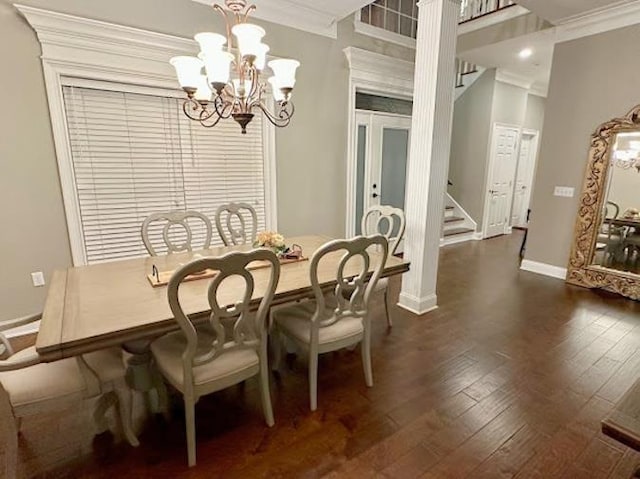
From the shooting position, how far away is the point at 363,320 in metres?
2.22

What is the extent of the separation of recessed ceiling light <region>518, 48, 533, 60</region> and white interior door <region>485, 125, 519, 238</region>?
1243mm

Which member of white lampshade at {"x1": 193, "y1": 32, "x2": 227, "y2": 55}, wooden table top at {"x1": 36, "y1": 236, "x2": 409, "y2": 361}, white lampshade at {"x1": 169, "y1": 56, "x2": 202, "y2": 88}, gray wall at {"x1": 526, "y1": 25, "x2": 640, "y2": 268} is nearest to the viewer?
wooden table top at {"x1": 36, "y1": 236, "x2": 409, "y2": 361}

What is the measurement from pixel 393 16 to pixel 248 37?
362 centimetres

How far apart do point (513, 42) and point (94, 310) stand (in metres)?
5.64

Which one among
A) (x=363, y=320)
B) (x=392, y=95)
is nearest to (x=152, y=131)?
(x=363, y=320)

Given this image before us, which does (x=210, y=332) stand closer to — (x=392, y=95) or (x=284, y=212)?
(x=284, y=212)

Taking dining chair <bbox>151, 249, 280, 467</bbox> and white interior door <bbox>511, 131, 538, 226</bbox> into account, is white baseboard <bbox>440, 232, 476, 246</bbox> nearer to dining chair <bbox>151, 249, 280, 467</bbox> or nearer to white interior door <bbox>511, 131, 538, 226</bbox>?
Result: white interior door <bbox>511, 131, 538, 226</bbox>

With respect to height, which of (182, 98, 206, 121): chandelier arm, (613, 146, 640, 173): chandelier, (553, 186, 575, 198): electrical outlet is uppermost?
(182, 98, 206, 121): chandelier arm

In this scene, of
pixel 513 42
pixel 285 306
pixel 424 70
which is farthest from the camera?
pixel 513 42

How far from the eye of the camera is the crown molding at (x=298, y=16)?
11.5ft

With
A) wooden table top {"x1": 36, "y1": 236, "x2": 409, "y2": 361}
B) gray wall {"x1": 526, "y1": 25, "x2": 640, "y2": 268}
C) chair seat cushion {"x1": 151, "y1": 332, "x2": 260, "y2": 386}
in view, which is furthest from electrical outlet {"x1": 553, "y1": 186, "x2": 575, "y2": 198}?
chair seat cushion {"x1": 151, "y1": 332, "x2": 260, "y2": 386}

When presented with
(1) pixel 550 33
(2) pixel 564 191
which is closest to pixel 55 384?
(2) pixel 564 191

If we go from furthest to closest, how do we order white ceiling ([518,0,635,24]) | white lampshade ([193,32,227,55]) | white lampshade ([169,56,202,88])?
white ceiling ([518,0,635,24]) → white lampshade ([169,56,202,88]) → white lampshade ([193,32,227,55])

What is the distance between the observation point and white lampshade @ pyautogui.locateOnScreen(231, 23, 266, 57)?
6.06 feet
